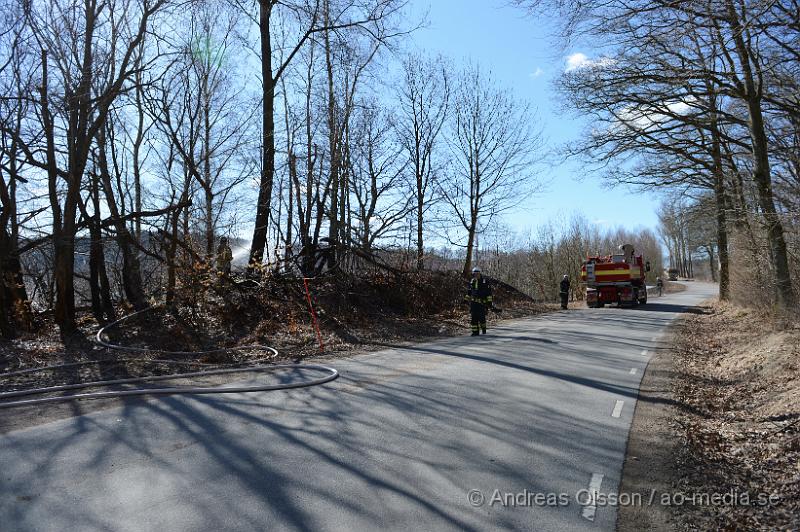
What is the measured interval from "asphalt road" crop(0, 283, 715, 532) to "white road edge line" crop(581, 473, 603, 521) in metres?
0.02

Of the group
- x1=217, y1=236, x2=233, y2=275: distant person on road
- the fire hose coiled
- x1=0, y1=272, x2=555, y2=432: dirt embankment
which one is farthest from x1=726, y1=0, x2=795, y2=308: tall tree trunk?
x1=217, y1=236, x2=233, y2=275: distant person on road

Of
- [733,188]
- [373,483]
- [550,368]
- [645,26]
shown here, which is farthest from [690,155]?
[373,483]

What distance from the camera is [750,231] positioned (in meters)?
19.1

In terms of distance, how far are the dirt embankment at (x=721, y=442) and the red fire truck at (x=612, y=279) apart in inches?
720

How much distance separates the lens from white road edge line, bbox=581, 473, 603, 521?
4.62m

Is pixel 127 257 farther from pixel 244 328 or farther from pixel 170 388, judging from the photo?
pixel 170 388

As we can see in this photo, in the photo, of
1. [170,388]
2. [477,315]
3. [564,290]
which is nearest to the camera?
[170,388]

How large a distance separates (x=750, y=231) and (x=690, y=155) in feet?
18.6

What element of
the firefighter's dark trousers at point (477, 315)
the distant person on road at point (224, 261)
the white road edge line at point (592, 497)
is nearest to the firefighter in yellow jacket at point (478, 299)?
the firefighter's dark trousers at point (477, 315)

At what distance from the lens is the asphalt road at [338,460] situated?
14.4 ft

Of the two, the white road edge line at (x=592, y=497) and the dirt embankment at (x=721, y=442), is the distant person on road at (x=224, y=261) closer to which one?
the dirt embankment at (x=721, y=442)

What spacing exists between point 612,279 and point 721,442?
84.1 feet

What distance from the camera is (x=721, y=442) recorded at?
6832 millimetres

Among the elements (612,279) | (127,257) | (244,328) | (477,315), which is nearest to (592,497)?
(477,315)
